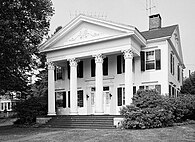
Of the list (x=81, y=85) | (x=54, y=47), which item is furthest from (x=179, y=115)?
(x=54, y=47)

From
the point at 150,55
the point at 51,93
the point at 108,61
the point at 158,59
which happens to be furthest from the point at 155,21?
the point at 51,93

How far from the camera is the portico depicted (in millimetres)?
20984

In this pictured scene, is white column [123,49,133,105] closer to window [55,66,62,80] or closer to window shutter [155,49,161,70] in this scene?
window shutter [155,49,161,70]

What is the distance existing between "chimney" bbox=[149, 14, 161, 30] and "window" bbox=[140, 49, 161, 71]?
610cm

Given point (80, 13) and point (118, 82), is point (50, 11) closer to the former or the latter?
point (80, 13)

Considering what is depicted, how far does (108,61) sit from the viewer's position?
24.5m

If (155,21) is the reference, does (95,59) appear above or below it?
below

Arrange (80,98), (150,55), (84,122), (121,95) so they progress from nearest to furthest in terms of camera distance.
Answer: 1. (84,122)
2. (150,55)
3. (121,95)
4. (80,98)

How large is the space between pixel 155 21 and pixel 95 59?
9.49 metres

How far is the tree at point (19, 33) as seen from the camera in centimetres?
1869

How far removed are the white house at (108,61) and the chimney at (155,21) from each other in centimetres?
401

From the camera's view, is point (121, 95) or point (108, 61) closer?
point (121, 95)

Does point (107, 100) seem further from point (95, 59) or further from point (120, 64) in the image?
point (95, 59)

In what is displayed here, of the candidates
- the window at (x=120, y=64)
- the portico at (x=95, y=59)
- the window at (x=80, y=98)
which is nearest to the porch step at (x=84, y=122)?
the portico at (x=95, y=59)
